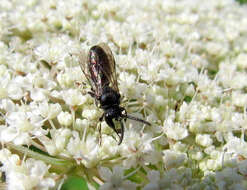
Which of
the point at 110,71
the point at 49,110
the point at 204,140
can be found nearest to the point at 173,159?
the point at 204,140

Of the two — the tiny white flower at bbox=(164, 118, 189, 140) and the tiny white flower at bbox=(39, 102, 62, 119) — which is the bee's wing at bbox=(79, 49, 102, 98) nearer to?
the tiny white flower at bbox=(39, 102, 62, 119)

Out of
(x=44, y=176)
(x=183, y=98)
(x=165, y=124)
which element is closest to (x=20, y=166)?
(x=44, y=176)

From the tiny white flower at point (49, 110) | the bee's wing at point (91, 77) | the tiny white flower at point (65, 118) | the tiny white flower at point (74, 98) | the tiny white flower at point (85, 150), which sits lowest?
the tiny white flower at point (85, 150)

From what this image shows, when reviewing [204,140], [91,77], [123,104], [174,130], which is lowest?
[204,140]

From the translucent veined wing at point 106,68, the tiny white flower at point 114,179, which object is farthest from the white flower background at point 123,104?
the translucent veined wing at point 106,68

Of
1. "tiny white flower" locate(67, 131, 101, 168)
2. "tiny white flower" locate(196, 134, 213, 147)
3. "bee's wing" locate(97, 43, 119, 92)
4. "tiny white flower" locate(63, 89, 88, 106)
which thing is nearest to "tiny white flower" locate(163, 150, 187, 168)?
"tiny white flower" locate(196, 134, 213, 147)

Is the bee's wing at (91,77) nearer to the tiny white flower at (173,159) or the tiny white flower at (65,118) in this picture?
the tiny white flower at (65,118)

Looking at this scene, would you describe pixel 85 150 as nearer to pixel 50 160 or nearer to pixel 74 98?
pixel 50 160

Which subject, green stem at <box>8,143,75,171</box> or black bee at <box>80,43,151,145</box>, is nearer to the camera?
green stem at <box>8,143,75,171</box>

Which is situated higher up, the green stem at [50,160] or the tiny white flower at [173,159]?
the green stem at [50,160]

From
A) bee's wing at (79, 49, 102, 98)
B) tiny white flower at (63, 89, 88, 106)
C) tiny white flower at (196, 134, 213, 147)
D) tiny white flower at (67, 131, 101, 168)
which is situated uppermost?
bee's wing at (79, 49, 102, 98)
